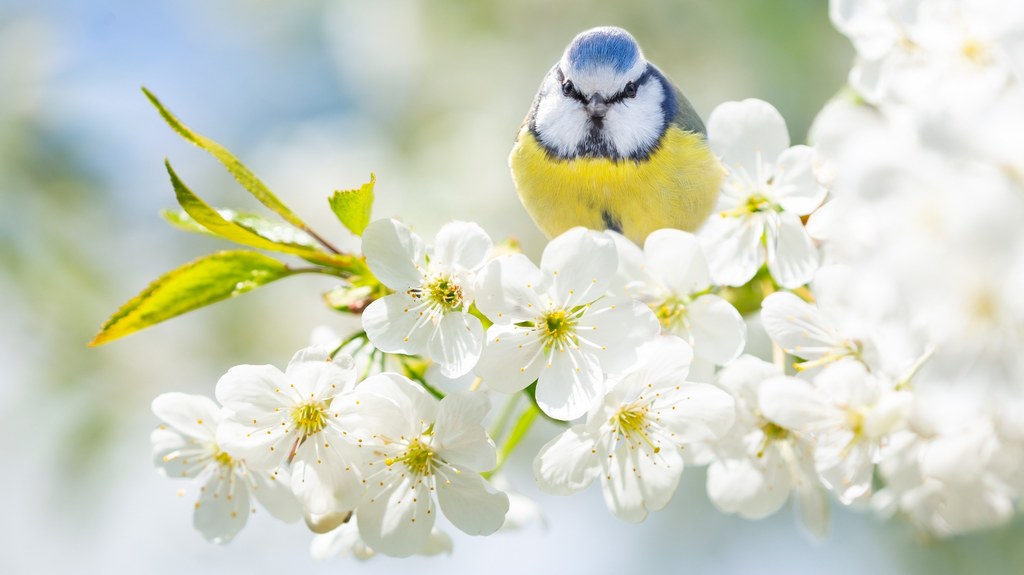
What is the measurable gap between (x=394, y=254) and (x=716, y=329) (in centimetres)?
42

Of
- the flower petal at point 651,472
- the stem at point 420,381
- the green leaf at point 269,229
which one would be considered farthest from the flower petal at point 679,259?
the green leaf at point 269,229

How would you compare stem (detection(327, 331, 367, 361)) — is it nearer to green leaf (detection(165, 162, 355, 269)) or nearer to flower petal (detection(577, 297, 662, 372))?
green leaf (detection(165, 162, 355, 269))

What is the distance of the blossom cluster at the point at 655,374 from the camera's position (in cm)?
105

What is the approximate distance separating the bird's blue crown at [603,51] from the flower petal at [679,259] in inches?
22.3

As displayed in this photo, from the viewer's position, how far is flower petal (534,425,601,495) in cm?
118

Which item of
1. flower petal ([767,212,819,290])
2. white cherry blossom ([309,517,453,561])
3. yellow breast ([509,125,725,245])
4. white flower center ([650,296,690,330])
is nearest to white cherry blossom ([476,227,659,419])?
white flower center ([650,296,690,330])

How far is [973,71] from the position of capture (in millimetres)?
942

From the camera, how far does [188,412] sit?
1.27 metres

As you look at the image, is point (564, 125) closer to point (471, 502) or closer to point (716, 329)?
point (716, 329)

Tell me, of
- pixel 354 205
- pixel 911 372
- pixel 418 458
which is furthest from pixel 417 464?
pixel 911 372

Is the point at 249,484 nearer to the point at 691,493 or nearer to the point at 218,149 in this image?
the point at 218,149

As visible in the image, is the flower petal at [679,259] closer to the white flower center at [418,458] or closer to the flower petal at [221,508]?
the white flower center at [418,458]

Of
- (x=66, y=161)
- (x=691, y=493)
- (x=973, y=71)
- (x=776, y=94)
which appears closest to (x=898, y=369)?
(x=973, y=71)

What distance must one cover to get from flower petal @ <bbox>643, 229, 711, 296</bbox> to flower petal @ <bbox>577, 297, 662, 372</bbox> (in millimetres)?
99
